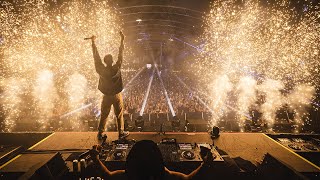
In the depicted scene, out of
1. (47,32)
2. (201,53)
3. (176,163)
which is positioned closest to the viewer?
(176,163)

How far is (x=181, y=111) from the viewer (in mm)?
11289

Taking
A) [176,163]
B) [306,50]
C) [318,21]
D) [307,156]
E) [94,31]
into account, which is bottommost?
[307,156]

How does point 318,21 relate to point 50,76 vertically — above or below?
above

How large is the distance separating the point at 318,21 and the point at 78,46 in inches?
1064

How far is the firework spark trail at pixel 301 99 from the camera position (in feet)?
38.8

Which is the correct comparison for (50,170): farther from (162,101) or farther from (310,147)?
(162,101)

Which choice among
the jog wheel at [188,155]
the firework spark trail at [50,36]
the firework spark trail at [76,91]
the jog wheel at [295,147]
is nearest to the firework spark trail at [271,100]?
the jog wheel at [295,147]

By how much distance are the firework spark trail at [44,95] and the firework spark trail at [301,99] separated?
1419 centimetres

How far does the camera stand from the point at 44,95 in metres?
14.9

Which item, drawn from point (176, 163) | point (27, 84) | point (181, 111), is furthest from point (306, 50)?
point (27, 84)

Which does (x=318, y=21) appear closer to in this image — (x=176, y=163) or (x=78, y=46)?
(x=176, y=163)

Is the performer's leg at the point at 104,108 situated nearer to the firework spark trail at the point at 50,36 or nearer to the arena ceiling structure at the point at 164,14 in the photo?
the firework spark trail at the point at 50,36

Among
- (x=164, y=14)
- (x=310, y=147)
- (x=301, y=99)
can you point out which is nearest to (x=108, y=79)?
(x=310, y=147)

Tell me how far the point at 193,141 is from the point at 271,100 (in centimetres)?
1168
